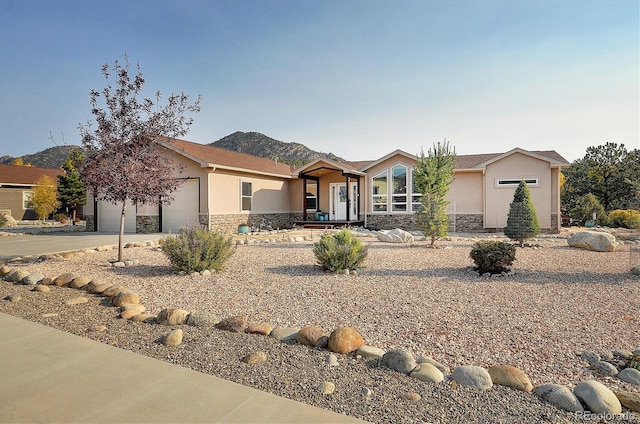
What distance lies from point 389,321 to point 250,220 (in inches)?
593

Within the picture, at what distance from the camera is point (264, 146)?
5991cm

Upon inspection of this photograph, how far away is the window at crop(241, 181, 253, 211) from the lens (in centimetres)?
1884

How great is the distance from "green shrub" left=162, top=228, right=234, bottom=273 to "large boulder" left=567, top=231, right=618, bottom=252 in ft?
34.5

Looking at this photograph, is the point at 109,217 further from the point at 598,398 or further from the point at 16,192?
the point at 598,398

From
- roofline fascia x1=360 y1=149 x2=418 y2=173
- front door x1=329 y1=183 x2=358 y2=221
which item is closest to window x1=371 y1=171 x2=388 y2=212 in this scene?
roofline fascia x1=360 y1=149 x2=418 y2=173

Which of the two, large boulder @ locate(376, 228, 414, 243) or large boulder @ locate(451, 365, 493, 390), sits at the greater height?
large boulder @ locate(376, 228, 414, 243)

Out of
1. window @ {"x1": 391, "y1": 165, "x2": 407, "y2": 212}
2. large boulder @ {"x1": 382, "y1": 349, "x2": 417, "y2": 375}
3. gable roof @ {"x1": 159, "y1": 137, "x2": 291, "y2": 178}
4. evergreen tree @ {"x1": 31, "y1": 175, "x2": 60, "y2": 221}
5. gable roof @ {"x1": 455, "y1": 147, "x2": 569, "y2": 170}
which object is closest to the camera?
large boulder @ {"x1": 382, "y1": 349, "x2": 417, "y2": 375}

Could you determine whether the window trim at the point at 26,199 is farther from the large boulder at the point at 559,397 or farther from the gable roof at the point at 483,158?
the large boulder at the point at 559,397

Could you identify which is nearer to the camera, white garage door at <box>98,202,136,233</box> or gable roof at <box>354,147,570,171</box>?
gable roof at <box>354,147,570,171</box>

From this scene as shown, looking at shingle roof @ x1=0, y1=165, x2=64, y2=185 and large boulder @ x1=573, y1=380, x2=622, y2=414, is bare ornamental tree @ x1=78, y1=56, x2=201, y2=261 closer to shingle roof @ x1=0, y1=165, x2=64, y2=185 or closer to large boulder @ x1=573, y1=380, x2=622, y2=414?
large boulder @ x1=573, y1=380, x2=622, y2=414

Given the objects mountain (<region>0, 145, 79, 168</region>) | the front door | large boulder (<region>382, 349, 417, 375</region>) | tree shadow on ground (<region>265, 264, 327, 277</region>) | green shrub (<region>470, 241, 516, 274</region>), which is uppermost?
mountain (<region>0, 145, 79, 168</region>)

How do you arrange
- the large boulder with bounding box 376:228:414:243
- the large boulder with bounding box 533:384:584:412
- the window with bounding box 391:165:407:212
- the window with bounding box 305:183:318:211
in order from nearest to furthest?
the large boulder with bounding box 533:384:584:412
the large boulder with bounding box 376:228:414:243
the window with bounding box 391:165:407:212
the window with bounding box 305:183:318:211

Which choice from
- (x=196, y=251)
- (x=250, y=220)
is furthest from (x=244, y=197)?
(x=196, y=251)

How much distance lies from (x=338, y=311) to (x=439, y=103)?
454 inches
